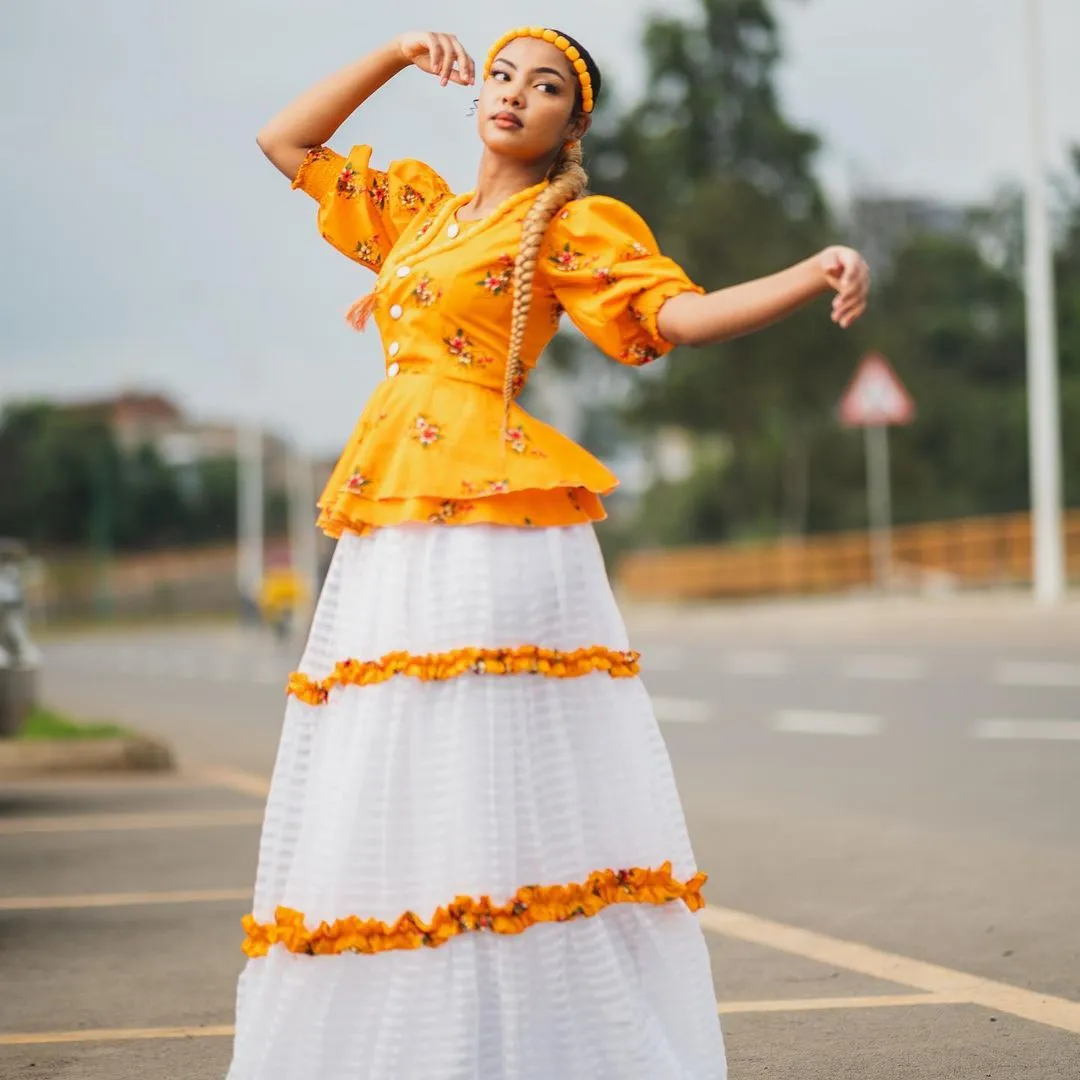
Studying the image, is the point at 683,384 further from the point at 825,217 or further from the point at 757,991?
the point at 757,991

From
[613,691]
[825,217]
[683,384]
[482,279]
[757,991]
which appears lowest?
[757,991]

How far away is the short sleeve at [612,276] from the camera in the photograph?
13.4ft

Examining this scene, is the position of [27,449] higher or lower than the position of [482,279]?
higher

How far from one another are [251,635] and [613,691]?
43.9 metres

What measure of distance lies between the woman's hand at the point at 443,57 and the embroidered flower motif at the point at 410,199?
278 mm

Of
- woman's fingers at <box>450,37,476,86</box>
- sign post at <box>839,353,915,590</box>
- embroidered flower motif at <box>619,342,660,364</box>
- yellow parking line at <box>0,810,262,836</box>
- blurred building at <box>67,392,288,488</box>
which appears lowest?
yellow parking line at <box>0,810,262,836</box>

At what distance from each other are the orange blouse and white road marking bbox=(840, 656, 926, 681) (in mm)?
14093

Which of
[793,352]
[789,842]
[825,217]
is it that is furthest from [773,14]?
[789,842]

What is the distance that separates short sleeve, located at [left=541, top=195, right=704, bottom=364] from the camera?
4098 mm

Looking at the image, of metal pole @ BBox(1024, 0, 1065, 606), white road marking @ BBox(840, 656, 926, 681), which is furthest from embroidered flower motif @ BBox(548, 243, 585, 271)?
metal pole @ BBox(1024, 0, 1065, 606)

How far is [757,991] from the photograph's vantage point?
5.80 m

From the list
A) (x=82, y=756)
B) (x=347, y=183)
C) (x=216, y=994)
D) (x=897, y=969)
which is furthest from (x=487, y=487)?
(x=82, y=756)

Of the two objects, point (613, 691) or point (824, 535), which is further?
point (824, 535)

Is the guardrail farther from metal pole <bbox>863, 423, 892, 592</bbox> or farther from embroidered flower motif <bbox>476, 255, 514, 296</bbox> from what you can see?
embroidered flower motif <bbox>476, 255, 514, 296</bbox>
